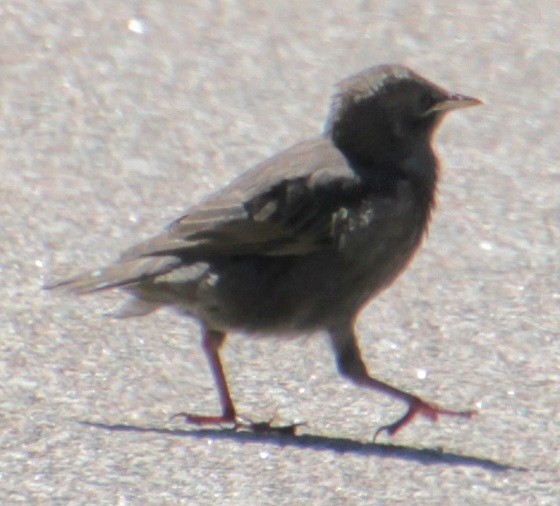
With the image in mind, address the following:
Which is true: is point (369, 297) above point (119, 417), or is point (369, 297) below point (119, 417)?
above

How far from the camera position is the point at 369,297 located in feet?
20.2

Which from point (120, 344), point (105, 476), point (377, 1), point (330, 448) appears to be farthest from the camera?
point (377, 1)

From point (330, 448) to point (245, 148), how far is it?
3203 mm

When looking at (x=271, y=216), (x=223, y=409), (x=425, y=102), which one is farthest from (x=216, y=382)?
(x=425, y=102)

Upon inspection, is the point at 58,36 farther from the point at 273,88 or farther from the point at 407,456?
the point at 407,456

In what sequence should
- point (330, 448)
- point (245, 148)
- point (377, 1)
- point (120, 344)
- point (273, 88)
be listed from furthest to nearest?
point (377, 1) → point (273, 88) → point (245, 148) → point (120, 344) → point (330, 448)

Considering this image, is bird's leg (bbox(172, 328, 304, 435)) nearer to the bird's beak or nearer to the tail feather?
the tail feather

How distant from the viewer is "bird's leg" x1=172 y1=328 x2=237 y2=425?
6090 mm

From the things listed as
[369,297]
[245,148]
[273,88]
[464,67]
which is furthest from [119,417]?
[464,67]

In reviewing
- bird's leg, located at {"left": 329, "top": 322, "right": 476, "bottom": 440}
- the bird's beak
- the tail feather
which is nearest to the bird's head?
the bird's beak

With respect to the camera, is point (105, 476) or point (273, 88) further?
point (273, 88)

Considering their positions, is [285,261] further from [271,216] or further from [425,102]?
[425,102]

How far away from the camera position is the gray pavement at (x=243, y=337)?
5672mm

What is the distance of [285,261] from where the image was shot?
242 inches
